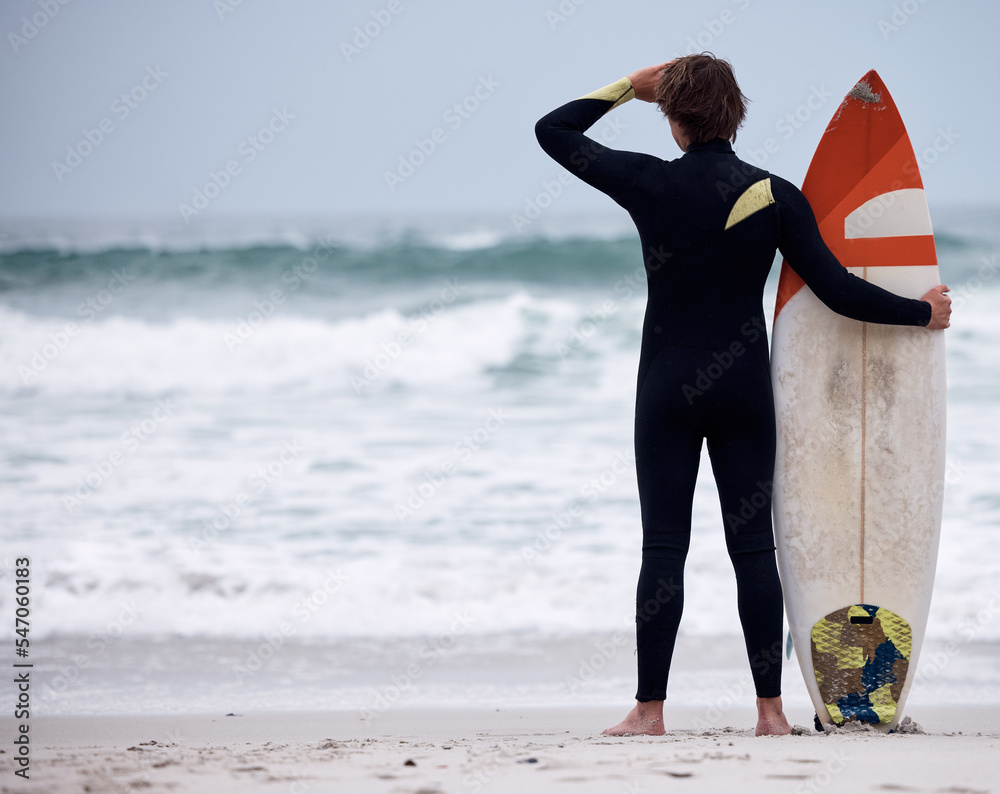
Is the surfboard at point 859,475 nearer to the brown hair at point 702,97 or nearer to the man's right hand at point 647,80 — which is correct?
the brown hair at point 702,97

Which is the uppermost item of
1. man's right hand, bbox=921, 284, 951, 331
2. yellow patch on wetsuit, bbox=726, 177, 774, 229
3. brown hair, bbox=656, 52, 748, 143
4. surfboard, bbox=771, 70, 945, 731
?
brown hair, bbox=656, 52, 748, 143

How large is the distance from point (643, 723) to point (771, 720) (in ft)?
0.94

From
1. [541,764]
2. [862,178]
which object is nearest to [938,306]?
[862,178]

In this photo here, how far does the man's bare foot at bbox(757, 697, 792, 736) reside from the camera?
6.93 feet

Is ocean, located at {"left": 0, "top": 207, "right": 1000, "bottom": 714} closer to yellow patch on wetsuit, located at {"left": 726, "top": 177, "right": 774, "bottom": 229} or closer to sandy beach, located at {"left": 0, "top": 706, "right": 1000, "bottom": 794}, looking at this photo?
sandy beach, located at {"left": 0, "top": 706, "right": 1000, "bottom": 794}

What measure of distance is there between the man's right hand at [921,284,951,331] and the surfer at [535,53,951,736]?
0.25 metres

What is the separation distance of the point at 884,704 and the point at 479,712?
112cm

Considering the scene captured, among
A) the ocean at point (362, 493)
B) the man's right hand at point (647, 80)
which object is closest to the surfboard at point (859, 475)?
the man's right hand at point (647, 80)

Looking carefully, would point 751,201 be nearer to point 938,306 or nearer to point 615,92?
point 615,92

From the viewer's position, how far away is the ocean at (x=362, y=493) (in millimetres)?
3273

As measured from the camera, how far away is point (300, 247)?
42.2 ft

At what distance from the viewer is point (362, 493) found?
17.2 ft

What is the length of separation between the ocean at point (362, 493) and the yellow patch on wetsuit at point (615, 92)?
1778 millimetres

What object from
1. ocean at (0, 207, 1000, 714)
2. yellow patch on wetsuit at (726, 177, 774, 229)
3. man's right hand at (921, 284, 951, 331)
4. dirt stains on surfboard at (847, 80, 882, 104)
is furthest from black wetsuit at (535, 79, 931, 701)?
ocean at (0, 207, 1000, 714)
